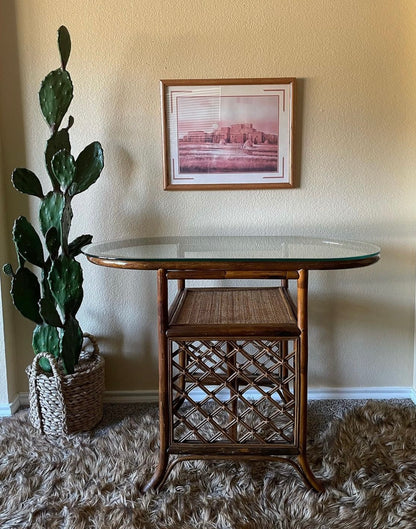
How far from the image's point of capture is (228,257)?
4.35 ft

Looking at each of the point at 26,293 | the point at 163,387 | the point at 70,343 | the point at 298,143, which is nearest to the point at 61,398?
the point at 70,343

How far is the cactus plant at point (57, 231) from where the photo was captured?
1589 mm

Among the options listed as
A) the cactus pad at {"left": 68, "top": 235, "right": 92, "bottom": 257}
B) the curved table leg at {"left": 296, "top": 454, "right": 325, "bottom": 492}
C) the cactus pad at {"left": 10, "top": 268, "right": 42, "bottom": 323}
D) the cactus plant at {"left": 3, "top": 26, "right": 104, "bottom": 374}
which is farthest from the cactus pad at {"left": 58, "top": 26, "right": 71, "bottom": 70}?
the curved table leg at {"left": 296, "top": 454, "right": 325, "bottom": 492}

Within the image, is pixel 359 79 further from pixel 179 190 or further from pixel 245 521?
pixel 245 521

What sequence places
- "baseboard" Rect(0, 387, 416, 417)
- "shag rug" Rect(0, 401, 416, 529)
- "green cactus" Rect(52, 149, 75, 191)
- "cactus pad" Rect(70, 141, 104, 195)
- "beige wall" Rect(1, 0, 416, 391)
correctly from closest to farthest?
"shag rug" Rect(0, 401, 416, 529) < "green cactus" Rect(52, 149, 75, 191) < "cactus pad" Rect(70, 141, 104, 195) < "beige wall" Rect(1, 0, 416, 391) < "baseboard" Rect(0, 387, 416, 417)

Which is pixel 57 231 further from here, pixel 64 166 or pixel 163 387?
pixel 163 387

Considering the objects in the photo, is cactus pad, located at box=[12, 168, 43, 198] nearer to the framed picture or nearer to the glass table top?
the glass table top

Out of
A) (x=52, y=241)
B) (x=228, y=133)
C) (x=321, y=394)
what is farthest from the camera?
(x=321, y=394)

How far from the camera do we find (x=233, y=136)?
6.02 feet

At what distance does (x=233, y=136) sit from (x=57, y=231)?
82cm

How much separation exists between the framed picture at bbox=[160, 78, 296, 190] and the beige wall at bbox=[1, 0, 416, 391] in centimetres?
5

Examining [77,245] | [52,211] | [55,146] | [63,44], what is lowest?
[77,245]

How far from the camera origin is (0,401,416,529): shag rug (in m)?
1.25

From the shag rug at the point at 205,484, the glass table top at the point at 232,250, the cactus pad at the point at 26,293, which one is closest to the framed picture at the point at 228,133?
the glass table top at the point at 232,250
